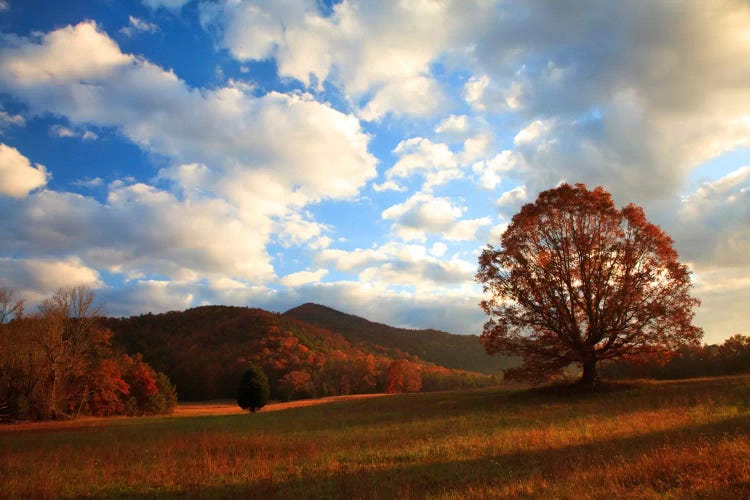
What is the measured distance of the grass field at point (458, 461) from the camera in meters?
7.38

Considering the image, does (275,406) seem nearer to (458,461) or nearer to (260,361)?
(260,361)

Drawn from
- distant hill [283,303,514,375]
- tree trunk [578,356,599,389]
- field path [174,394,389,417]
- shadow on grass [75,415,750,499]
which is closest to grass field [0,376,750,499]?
shadow on grass [75,415,750,499]

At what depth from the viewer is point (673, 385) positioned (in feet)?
76.6

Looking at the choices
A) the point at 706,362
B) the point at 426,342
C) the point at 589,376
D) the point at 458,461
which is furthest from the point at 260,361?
the point at 458,461

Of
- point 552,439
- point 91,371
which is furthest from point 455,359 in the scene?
point 552,439

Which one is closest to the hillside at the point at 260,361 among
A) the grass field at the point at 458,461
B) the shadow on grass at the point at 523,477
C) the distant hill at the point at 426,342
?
the distant hill at the point at 426,342

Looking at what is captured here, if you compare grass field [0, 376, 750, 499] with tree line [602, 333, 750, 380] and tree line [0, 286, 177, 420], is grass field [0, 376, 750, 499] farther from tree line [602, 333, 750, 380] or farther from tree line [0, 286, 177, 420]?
tree line [0, 286, 177, 420]

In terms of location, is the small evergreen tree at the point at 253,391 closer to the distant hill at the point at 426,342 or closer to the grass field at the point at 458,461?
the grass field at the point at 458,461

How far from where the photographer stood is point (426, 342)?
145875 millimetres

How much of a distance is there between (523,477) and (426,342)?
141349 mm

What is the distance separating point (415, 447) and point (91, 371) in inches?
2121

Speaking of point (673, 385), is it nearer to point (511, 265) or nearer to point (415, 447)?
point (511, 265)

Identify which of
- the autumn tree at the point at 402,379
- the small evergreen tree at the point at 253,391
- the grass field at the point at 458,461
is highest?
the grass field at the point at 458,461

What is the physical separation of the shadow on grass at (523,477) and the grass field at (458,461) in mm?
33
